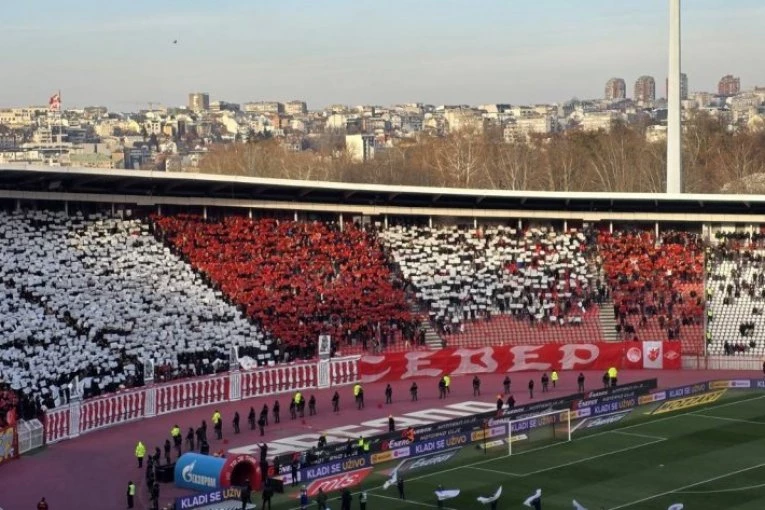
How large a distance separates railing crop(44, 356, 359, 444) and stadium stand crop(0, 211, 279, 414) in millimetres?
1172

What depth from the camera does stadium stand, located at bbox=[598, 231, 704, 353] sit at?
62.5 m

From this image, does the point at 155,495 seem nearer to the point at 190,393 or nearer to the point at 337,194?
the point at 190,393

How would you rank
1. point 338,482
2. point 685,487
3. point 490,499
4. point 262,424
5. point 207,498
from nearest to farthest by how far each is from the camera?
point 207,498 → point 490,499 → point 338,482 → point 685,487 → point 262,424

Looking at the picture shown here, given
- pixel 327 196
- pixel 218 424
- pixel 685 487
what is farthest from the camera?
pixel 327 196

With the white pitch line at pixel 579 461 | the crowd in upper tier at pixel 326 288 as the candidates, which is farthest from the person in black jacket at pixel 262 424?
the white pitch line at pixel 579 461

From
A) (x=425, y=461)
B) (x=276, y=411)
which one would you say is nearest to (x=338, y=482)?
(x=425, y=461)

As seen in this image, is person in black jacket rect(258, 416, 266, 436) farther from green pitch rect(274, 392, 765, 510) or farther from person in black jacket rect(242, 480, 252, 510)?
person in black jacket rect(242, 480, 252, 510)

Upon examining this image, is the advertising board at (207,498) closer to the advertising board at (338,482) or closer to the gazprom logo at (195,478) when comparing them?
the advertising board at (338,482)

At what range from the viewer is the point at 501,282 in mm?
65500

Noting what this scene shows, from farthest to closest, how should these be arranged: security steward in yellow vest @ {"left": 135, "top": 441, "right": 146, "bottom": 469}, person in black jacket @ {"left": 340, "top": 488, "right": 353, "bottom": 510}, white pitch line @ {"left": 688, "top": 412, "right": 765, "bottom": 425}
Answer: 1. white pitch line @ {"left": 688, "top": 412, "right": 765, "bottom": 425}
2. security steward in yellow vest @ {"left": 135, "top": 441, "right": 146, "bottom": 469}
3. person in black jacket @ {"left": 340, "top": 488, "right": 353, "bottom": 510}

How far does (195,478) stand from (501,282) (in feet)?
97.3

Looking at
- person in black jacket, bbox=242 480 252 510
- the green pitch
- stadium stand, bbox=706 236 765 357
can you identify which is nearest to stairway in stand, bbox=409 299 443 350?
stadium stand, bbox=706 236 765 357

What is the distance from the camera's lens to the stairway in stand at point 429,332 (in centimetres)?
6097

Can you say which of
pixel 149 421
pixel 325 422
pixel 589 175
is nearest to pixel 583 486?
pixel 325 422
